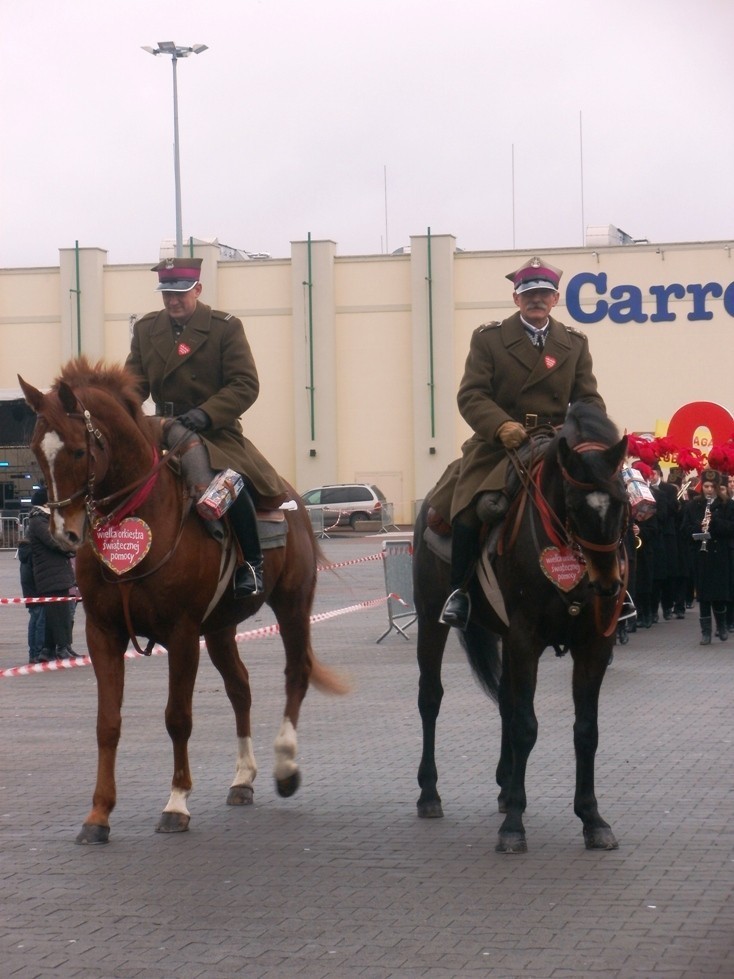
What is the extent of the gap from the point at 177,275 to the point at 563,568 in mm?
3041

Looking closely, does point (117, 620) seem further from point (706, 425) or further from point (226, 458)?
point (706, 425)

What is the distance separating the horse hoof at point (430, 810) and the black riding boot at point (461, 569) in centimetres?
97

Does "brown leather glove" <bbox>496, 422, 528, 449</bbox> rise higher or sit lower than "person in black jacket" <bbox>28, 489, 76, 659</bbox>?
higher

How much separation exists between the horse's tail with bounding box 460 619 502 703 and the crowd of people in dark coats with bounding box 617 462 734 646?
27.6 ft

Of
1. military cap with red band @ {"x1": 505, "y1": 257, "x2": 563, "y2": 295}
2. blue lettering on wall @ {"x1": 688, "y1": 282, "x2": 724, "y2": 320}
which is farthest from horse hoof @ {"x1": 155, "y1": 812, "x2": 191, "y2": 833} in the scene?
blue lettering on wall @ {"x1": 688, "y1": 282, "x2": 724, "y2": 320}

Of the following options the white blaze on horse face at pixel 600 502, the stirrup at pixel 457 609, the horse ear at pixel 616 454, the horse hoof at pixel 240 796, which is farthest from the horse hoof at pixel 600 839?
the horse hoof at pixel 240 796

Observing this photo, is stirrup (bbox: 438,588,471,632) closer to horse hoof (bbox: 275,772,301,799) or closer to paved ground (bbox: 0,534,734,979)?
paved ground (bbox: 0,534,734,979)

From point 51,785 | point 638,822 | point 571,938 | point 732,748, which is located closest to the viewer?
point 571,938

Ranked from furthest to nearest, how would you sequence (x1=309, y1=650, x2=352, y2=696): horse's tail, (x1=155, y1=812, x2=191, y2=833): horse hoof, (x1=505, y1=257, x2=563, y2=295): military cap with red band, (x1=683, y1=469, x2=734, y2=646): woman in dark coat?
(x1=683, y1=469, x2=734, y2=646): woman in dark coat, (x1=309, y1=650, x2=352, y2=696): horse's tail, (x1=505, y1=257, x2=563, y2=295): military cap with red band, (x1=155, y1=812, x2=191, y2=833): horse hoof

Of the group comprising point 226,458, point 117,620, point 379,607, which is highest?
point 226,458

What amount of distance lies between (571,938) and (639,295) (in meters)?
49.3

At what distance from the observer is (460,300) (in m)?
55.5

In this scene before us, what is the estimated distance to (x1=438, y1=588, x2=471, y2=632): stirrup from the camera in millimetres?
8562

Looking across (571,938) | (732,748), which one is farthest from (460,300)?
(571,938)
